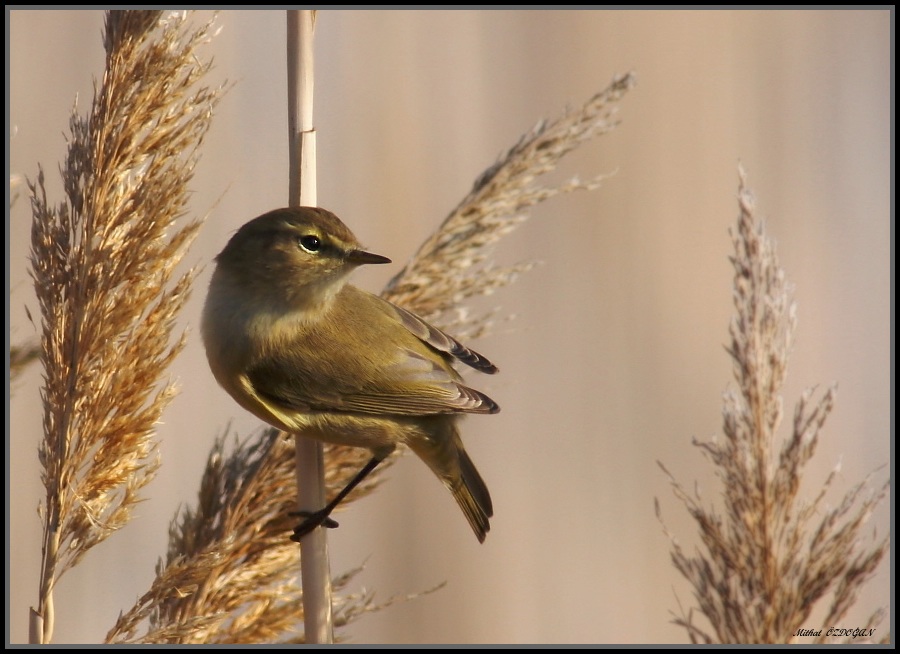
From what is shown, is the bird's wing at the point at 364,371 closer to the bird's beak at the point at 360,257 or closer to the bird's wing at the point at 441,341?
the bird's wing at the point at 441,341

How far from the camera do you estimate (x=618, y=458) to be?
3.46 metres

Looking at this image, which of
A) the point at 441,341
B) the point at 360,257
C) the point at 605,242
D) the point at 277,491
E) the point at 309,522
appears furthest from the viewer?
the point at 605,242

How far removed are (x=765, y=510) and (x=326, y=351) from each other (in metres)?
0.99

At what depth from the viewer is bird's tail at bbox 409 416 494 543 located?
2014 millimetres

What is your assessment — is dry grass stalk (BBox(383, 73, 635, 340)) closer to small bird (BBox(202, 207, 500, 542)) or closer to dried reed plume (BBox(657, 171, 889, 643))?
small bird (BBox(202, 207, 500, 542))

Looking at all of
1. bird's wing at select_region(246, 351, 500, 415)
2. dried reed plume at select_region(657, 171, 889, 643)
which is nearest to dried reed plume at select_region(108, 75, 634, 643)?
bird's wing at select_region(246, 351, 500, 415)

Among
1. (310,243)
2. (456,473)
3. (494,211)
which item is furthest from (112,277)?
(456,473)

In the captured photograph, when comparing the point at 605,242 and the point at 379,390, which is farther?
the point at 605,242

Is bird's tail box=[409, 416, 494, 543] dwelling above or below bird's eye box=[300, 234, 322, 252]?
below

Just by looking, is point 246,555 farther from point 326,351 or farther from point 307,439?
point 326,351

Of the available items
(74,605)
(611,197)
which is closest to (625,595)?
(611,197)

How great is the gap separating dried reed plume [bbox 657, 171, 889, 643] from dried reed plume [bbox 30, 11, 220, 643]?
98 centimetres

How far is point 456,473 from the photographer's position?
2.03 m

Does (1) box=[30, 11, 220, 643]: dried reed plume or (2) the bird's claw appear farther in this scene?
(2) the bird's claw
